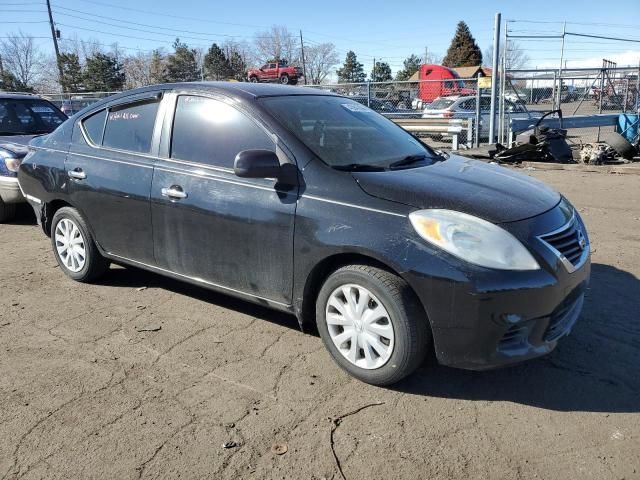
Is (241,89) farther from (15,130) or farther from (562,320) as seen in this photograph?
(15,130)

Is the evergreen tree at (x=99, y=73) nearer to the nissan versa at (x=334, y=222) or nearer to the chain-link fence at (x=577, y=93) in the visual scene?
the chain-link fence at (x=577, y=93)

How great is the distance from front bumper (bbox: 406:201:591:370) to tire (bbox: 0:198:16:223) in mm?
6436

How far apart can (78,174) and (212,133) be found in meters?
1.45

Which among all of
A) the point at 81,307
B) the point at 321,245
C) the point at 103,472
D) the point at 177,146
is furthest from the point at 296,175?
the point at 81,307

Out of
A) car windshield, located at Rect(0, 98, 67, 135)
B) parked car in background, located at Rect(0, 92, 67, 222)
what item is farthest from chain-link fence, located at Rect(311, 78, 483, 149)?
parked car in background, located at Rect(0, 92, 67, 222)

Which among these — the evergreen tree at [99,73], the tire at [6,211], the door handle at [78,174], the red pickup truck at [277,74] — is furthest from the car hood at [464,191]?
the evergreen tree at [99,73]

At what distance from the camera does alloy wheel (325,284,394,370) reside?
2.98 metres

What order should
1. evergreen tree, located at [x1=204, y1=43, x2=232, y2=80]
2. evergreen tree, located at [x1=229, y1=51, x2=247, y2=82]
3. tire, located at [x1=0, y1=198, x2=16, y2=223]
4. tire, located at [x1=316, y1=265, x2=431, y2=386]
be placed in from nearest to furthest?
tire, located at [x1=316, y1=265, x2=431, y2=386], tire, located at [x1=0, y1=198, x2=16, y2=223], evergreen tree, located at [x1=204, y1=43, x2=232, y2=80], evergreen tree, located at [x1=229, y1=51, x2=247, y2=82]

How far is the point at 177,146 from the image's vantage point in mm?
3891

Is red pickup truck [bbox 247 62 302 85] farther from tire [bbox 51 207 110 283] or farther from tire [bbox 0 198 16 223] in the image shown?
tire [bbox 51 207 110 283]

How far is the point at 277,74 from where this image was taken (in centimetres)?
4081

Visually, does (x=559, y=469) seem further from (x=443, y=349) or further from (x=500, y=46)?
(x=500, y=46)

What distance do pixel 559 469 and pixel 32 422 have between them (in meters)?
2.61

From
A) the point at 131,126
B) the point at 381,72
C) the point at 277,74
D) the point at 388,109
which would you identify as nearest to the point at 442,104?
the point at 388,109
